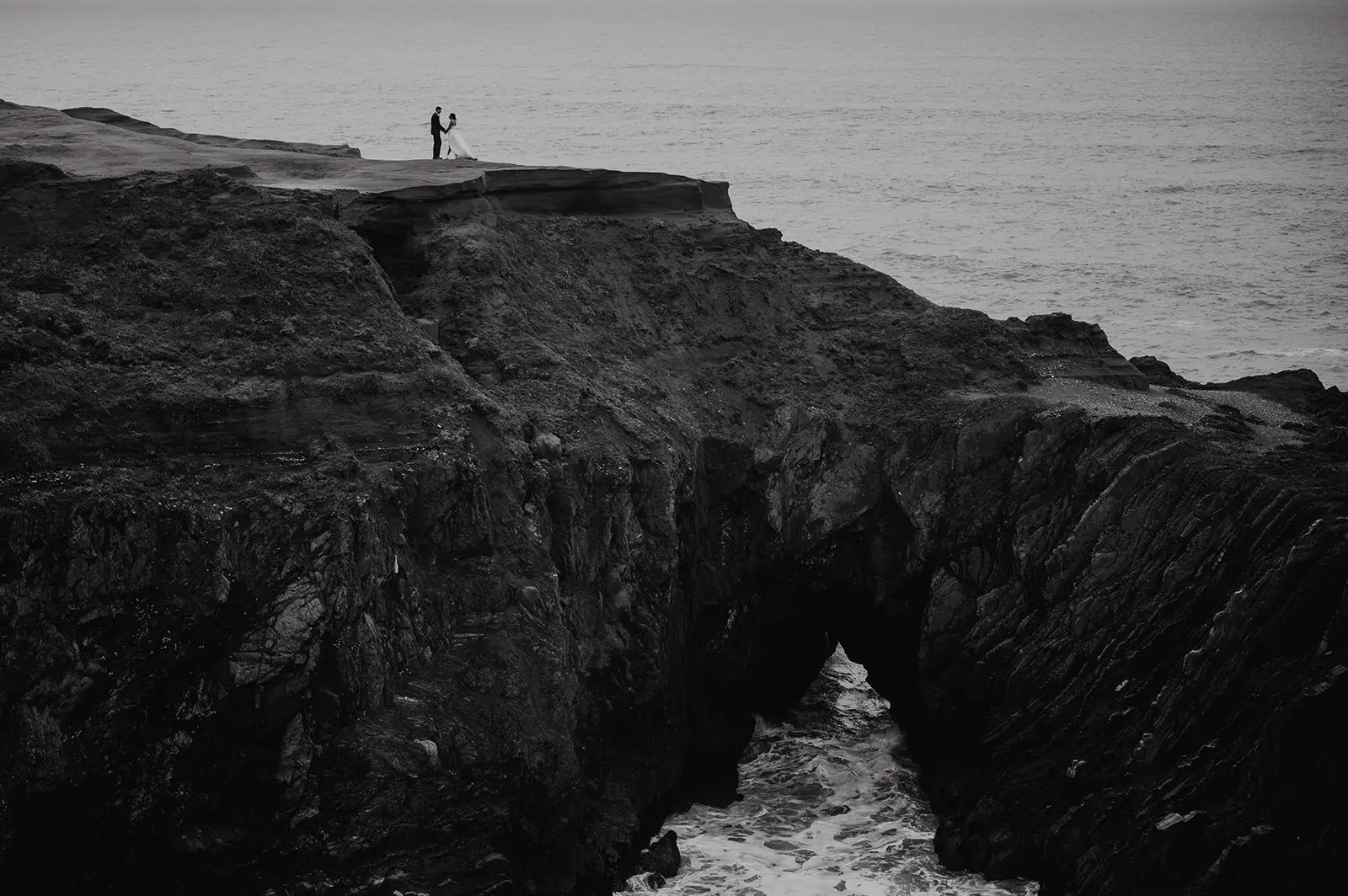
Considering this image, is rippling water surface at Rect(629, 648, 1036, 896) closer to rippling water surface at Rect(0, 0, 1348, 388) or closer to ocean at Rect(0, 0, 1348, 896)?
ocean at Rect(0, 0, 1348, 896)

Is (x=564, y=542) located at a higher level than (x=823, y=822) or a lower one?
higher

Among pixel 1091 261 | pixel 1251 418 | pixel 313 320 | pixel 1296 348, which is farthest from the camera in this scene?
pixel 1091 261

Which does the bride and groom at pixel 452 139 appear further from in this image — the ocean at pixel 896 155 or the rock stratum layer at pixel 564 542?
the ocean at pixel 896 155

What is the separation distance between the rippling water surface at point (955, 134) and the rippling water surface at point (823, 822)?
23996 millimetres

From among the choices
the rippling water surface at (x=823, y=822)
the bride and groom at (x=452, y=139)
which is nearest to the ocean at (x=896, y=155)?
the rippling water surface at (x=823, y=822)

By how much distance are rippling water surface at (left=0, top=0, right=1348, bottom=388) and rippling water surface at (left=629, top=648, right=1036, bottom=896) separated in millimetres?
23996

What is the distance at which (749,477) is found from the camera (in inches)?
1139

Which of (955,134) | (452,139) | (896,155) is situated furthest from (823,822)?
(955,134)

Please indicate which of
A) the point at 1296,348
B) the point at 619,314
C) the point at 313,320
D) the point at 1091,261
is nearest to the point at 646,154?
the point at 1091,261

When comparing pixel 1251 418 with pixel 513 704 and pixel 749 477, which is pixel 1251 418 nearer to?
pixel 749 477

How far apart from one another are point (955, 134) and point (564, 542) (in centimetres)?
7445

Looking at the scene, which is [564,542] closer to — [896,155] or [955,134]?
[896,155]

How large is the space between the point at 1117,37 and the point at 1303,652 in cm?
16744

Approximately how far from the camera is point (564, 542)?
25.2 m
